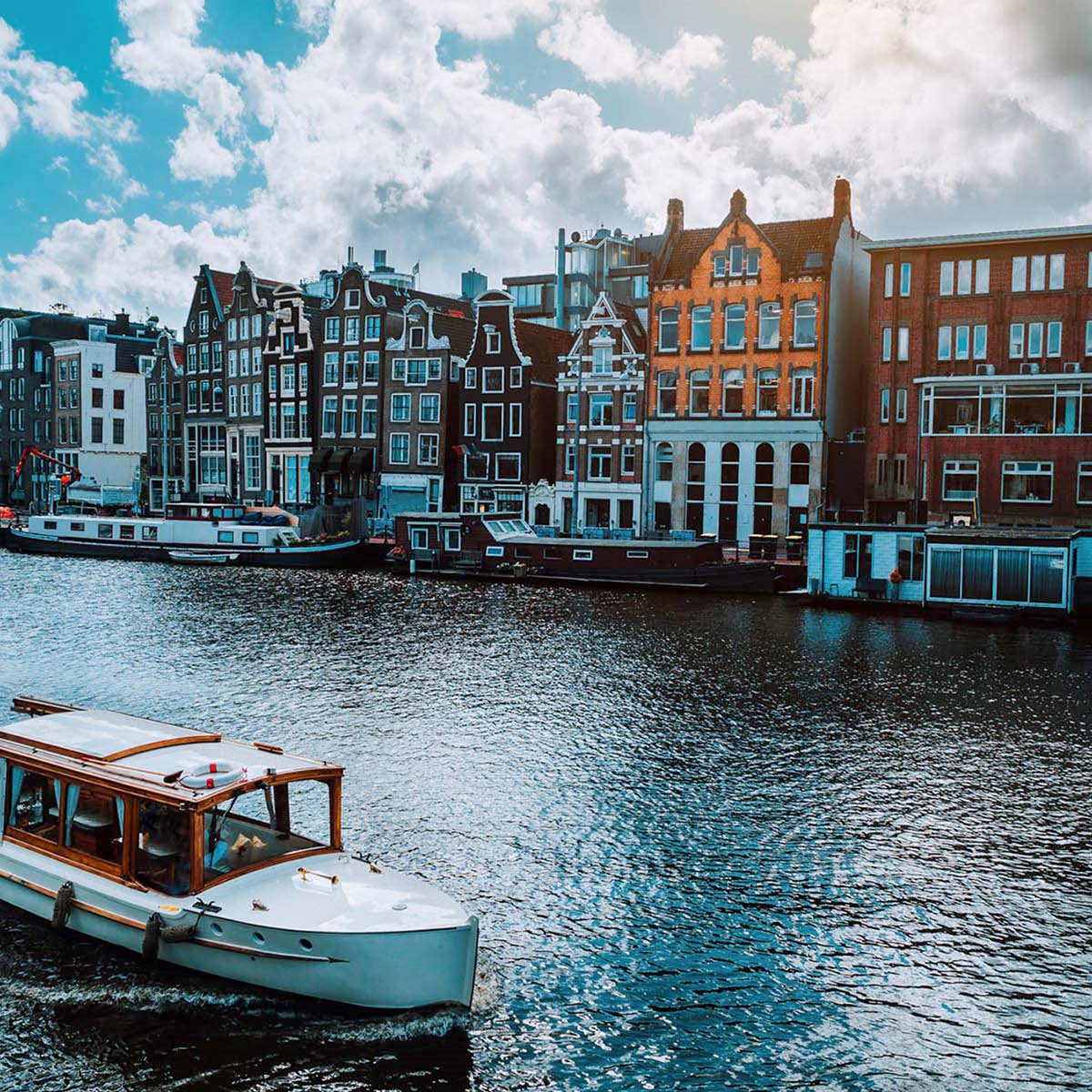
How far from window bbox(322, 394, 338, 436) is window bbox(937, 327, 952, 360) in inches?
1908

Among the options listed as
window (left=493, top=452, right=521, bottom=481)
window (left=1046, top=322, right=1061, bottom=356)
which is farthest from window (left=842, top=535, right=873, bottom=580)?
window (left=493, top=452, right=521, bottom=481)

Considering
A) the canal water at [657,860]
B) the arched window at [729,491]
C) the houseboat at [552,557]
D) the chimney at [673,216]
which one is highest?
the chimney at [673,216]

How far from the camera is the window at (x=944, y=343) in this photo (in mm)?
69438

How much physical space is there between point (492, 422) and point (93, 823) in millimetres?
69730

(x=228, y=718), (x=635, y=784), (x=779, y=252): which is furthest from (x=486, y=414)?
(x=635, y=784)

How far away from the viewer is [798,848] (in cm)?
2083

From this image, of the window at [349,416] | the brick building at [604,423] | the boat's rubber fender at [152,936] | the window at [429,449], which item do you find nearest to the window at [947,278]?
the brick building at [604,423]

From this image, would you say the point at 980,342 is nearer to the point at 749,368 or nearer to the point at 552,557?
the point at 749,368

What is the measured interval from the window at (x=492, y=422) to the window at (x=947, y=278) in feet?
105

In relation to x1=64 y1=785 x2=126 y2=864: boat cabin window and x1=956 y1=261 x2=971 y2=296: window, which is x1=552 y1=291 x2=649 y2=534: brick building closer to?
x1=956 y1=261 x2=971 y2=296: window

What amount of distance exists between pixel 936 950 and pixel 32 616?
41.4 m

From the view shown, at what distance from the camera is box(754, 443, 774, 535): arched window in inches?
2931

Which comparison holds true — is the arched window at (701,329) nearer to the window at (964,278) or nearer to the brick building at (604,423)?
the brick building at (604,423)

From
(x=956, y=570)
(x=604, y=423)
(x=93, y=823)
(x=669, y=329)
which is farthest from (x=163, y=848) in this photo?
(x=604, y=423)
